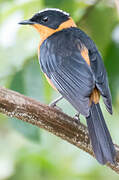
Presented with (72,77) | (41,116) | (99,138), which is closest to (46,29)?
(72,77)

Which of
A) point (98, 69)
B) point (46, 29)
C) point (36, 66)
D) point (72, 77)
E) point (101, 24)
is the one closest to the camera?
point (72, 77)

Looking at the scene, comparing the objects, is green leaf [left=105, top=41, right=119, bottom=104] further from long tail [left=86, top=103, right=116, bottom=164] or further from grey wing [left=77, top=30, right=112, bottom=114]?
long tail [left=86, top=103, right=116, bottom=164]

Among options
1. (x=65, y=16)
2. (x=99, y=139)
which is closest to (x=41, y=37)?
(x=65, y=16)

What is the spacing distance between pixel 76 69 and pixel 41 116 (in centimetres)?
66

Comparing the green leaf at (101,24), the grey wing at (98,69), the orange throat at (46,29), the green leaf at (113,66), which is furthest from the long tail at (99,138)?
the orange throat at (46,29)

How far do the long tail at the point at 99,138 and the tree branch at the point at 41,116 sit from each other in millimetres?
131

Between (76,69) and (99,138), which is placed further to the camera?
(76,69)

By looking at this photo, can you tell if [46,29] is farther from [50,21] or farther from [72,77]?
[72,77]

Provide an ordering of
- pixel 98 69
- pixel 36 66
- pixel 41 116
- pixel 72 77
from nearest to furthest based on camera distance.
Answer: pixel 41 116
pixel 72 77
pixel 98 69
pixel 36 66

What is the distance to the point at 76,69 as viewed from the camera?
4684 millimetres

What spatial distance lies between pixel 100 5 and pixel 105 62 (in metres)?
0.63

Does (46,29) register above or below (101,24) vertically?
below

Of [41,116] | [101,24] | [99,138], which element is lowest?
[99,138]

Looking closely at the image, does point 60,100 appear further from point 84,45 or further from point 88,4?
point 88,4
